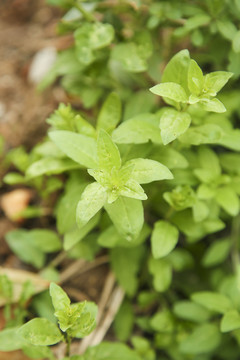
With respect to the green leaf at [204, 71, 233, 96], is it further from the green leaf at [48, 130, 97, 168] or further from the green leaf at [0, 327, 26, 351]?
the green leaf at [0, 327, 26, 351]

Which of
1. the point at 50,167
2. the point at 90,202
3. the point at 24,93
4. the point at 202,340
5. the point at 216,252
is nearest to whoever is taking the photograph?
the point at 90,202

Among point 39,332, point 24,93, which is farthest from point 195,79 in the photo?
point 24,93

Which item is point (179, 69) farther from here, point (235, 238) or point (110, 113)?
point (235, 238)

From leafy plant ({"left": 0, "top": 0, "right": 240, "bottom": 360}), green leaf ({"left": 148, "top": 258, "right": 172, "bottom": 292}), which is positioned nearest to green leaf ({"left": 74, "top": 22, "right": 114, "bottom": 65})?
leafy plant ({"left": 0, "top": 0, "right": 240, "bottom": 360})

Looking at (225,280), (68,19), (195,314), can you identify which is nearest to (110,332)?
(195,314)

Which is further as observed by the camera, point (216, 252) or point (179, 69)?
point (216, 252)

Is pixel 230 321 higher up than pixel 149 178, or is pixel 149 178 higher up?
pixel 149 178

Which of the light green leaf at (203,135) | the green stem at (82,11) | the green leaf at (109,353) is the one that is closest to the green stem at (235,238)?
the light green leaf at (203,135)

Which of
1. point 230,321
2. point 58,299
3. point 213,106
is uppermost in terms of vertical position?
point 213,106
